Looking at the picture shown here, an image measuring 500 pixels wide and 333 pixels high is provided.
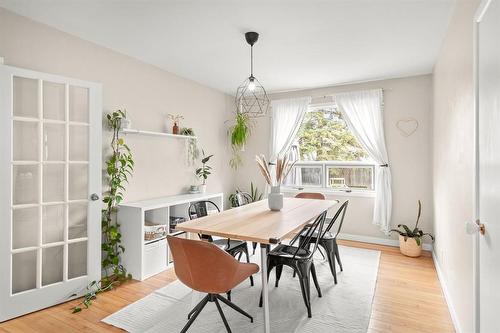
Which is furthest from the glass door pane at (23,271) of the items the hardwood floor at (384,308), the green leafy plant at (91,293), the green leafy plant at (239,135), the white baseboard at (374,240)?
the white baseboard at (374,240)

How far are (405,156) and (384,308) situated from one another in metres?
2.45

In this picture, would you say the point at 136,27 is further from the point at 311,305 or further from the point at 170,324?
the point at 311,305

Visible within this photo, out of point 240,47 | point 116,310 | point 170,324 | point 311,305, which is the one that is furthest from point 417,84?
point 116,310

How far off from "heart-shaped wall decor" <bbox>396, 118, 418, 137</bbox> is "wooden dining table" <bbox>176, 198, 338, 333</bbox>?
2030 millimetres

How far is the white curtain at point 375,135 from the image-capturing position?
4.12 m

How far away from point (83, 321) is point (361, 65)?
4.03 metres

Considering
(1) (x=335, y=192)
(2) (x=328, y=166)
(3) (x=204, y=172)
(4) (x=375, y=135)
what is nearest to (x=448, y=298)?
(1) (x=335, y=192)

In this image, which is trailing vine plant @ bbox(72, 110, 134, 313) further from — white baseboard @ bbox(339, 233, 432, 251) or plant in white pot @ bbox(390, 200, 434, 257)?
plant in white pot @ bbox(390, 200, 434, 257)

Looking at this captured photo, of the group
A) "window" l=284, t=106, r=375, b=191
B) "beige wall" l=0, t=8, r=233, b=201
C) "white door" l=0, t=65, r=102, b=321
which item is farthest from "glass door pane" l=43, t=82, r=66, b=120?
"window" l=284, t=106, r=375, b=191

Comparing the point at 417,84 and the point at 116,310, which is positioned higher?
the point at 417,84

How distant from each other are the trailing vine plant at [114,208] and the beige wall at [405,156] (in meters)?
3.36

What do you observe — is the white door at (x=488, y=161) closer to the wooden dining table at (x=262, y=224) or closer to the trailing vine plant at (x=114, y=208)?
the wooden dining table at (x=262, y=224)

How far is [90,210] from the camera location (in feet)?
8.84

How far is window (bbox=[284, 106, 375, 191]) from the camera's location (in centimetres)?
451
